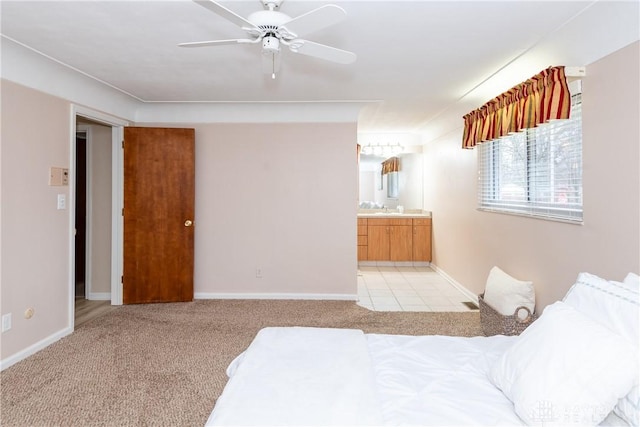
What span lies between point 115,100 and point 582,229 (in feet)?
14.8

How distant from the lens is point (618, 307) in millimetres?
1429

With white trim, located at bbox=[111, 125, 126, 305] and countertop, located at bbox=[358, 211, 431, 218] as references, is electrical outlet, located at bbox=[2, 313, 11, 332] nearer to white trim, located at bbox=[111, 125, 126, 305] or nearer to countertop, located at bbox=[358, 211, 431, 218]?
white trim, located at bbox=[111, 125, 126, 305]

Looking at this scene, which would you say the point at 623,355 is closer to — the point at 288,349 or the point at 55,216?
the point at 288,349

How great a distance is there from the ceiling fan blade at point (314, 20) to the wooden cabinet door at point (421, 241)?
5046 millimetres

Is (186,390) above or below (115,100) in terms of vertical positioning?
below

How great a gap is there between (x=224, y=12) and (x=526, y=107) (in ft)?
7.67

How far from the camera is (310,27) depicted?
188 cm

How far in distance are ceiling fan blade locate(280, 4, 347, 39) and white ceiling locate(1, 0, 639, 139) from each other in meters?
0.35

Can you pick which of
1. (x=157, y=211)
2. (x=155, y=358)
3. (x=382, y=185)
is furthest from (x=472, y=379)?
(x=382, y=185)

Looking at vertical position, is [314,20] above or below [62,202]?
above

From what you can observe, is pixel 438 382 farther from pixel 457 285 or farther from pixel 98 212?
pixel 98 212

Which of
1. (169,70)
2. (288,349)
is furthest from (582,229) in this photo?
(169,70)

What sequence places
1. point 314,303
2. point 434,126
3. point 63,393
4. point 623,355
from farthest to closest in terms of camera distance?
point 434,126 < point 314,303 < point 63,393 < point 623,355

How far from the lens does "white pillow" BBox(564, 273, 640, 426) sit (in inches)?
48.2
